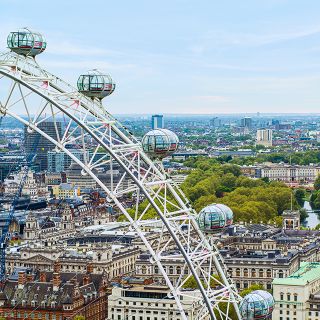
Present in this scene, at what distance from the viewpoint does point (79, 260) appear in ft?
276

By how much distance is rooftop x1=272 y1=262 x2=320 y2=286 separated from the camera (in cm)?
6544

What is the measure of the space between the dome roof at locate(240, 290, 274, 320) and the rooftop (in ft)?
135

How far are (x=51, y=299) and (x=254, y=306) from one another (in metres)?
44.7

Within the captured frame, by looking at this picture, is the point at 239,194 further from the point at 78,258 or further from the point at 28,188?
the point at 78,258

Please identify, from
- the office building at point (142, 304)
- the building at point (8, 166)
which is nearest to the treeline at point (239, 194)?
the building at point (8, 166)

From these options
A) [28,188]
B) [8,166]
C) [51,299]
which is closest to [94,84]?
[51,299]

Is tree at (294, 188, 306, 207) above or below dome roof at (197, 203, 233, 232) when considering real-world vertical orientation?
below

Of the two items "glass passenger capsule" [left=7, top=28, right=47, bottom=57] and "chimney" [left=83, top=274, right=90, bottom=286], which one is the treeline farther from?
"glass passenger capsule" [left=7, top=28, right=47, bottom=57]

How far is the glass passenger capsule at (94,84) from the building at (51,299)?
43437 millimetres

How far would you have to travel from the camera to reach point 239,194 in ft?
453

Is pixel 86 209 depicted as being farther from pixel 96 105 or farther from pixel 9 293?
pixel 96 105

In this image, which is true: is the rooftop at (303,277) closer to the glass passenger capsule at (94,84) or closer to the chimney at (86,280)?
the chimney at (86,280)

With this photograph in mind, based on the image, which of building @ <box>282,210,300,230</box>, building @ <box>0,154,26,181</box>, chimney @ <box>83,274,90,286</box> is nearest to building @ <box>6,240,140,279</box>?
chimney @ <box>83,274,90,286</box>

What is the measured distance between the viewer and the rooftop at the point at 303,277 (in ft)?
215
